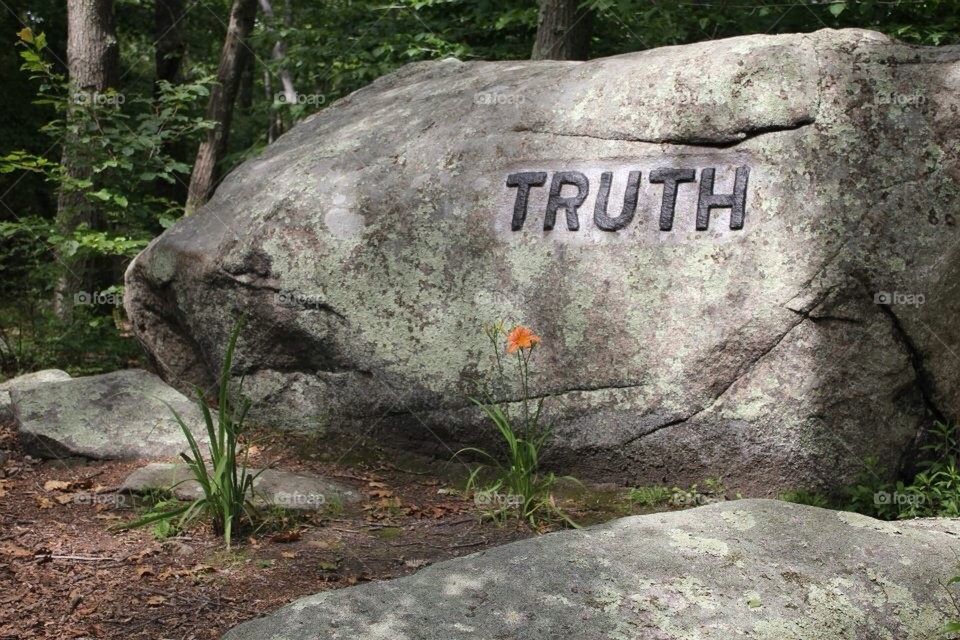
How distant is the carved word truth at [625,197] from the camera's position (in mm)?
4789

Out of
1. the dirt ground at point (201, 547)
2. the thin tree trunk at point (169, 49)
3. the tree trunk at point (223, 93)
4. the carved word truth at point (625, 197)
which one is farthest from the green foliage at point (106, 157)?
the thin tree trunk at point (169, 49)

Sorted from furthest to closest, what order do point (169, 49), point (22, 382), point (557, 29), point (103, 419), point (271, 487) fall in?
1. point (169, 49)
2. point (557, 29)
3. point (22, 382)
4. point (103, 419)
5. point (271, 487)

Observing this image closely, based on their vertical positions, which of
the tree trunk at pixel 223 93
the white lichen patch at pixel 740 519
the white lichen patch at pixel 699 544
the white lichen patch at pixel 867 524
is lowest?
the white lichen patch at pixel 699 544

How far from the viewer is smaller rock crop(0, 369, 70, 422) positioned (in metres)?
6.08

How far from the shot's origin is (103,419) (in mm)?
5496

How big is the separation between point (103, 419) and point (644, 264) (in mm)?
3228

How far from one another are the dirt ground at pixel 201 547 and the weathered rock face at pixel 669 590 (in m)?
0.63

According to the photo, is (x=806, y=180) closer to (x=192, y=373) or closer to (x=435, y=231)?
(x=435, y=231)

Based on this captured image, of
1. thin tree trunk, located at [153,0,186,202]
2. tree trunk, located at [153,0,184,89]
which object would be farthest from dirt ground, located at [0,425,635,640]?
tree trunk, located at [153,0,184,89]

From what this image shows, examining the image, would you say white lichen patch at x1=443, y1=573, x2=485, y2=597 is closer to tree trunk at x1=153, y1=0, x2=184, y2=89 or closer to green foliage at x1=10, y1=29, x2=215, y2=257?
green foliage at x1=10, y1=29, x2=215, y2=257

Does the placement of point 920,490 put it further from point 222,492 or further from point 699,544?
point 222,492

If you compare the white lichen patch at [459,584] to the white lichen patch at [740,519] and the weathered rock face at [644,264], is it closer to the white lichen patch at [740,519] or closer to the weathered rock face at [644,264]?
the white lichen patch at [740,519]

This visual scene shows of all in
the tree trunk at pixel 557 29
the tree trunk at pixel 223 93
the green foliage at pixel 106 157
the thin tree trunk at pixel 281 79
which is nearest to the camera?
the green foliage at pixel 106 157

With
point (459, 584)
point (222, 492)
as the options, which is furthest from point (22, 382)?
point (459, 584)
